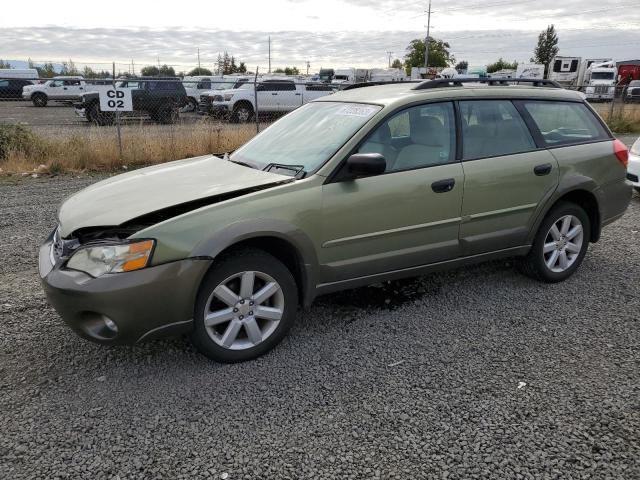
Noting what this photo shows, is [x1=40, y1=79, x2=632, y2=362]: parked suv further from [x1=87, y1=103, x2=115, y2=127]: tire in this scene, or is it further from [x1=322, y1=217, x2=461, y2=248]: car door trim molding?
[x1=87, y1=103, x2=115, y2=127]: tire

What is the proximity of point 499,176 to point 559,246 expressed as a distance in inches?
41.8

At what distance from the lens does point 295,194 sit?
132 inches

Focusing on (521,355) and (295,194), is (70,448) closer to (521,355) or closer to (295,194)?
(295,194)

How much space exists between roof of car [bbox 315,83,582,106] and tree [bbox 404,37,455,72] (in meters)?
70.8

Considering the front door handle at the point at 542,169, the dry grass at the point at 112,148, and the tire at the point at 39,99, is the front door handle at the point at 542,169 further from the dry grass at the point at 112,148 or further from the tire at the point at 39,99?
the tire at the point at 39,99

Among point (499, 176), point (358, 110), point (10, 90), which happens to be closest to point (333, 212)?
point (358, 110)

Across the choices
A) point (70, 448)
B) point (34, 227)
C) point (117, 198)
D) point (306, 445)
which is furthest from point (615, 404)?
point (34, 227)

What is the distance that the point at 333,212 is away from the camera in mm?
3441

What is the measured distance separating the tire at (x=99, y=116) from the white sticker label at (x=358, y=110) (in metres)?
10.2

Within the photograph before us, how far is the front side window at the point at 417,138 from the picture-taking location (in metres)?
3.74

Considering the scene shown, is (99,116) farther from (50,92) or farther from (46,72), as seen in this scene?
(46,72)

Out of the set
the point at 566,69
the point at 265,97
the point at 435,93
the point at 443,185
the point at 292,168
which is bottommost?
the point at 443,185

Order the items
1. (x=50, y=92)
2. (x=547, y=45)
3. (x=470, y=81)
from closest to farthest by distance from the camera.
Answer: (x=470, y=81), (x=50, y=92), (x=547, y=45)

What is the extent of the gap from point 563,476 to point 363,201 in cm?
193
